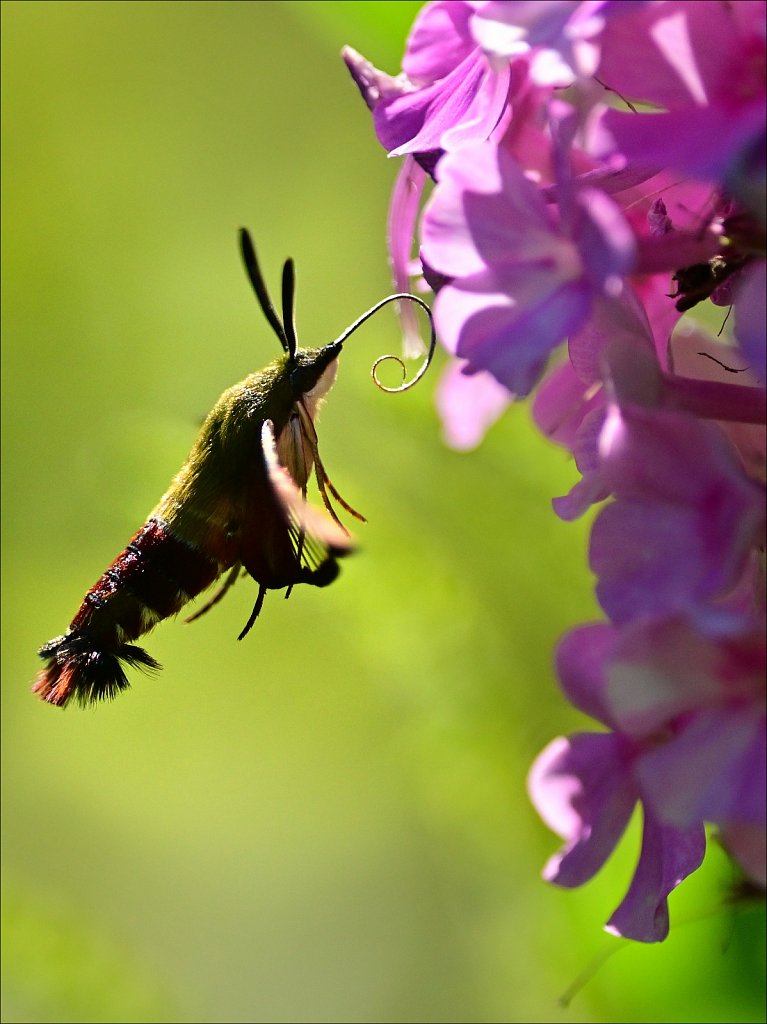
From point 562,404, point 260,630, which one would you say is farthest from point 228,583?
point 260,630

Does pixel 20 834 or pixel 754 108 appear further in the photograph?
pixel 20 834

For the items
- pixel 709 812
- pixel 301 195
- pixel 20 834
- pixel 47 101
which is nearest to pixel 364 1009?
pixel 20 834

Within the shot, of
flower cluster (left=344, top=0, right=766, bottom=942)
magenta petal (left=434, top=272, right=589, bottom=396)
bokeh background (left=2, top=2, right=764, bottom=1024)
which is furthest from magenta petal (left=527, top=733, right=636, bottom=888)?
bokeh background (left=2, top=2, right=764, bottom=1024)

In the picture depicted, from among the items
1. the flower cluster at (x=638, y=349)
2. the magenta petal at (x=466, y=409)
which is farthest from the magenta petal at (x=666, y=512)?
the magenta petal at (x=466, y=409)

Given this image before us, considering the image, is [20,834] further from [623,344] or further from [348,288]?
[623,344]

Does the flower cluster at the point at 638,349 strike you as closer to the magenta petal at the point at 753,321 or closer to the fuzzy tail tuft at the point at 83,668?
the magenta petal at the point at 753,321

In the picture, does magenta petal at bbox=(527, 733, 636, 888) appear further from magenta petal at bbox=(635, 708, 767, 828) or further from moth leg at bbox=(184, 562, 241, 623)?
moth leg at bbox=(184, 562, 241, 623)

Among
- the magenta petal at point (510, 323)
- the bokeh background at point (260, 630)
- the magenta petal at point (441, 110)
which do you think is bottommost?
the bokeh background at point (260, 630)
